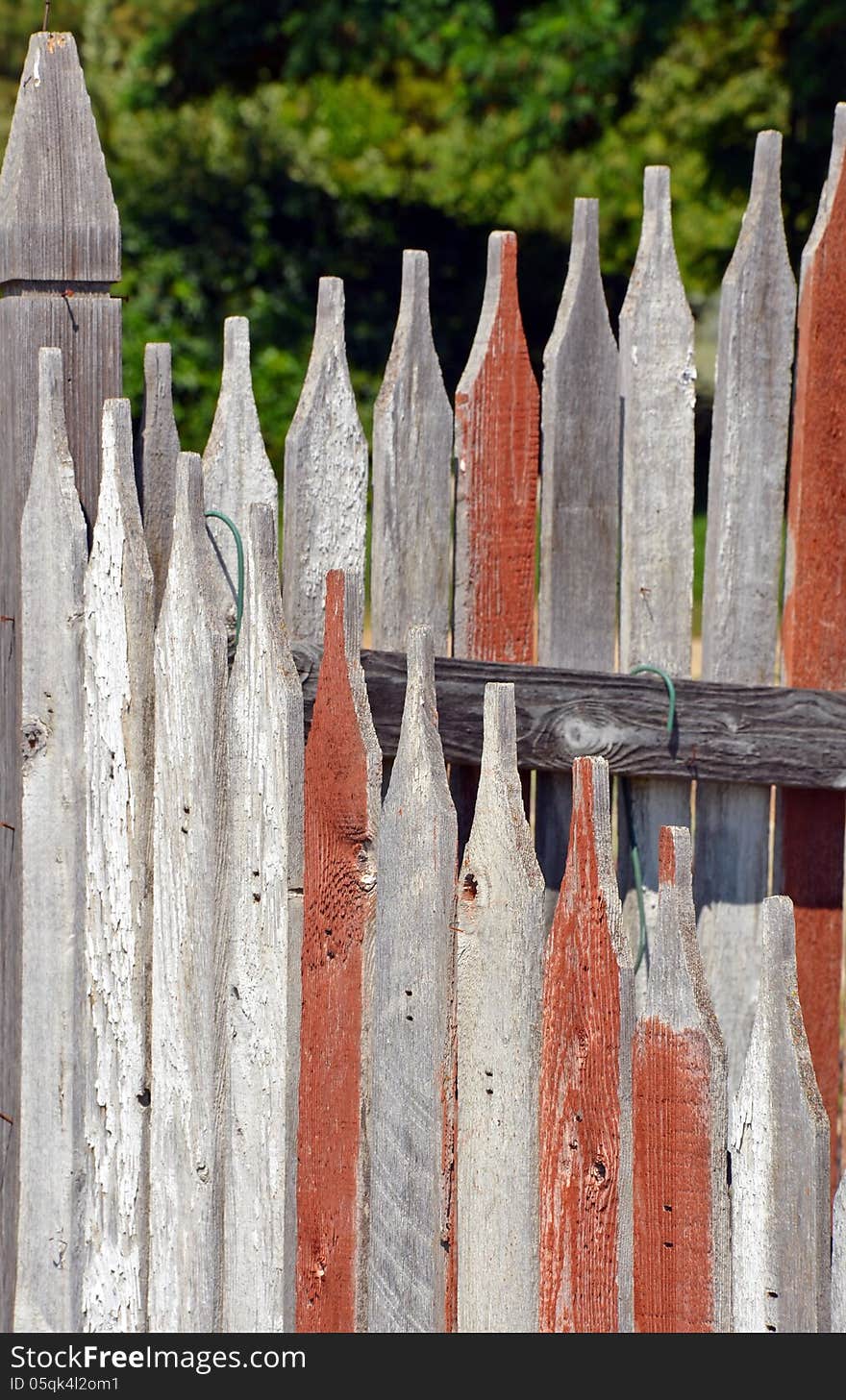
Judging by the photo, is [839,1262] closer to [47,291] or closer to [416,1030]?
[416,1030]

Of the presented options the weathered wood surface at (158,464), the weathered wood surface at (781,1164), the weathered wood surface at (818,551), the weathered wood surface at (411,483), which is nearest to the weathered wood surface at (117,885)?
the weathered wood surface at (158,464)

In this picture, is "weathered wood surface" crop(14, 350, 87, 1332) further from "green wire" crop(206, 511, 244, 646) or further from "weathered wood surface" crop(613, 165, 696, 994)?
"weathered wood surface" crop(613, 165, 696, 994)

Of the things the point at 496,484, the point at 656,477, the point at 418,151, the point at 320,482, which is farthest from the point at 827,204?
the point at 418,151

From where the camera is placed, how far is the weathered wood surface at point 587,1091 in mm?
1739

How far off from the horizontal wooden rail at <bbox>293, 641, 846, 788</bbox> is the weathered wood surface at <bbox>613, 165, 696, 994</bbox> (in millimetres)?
78

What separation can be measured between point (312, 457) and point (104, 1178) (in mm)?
1017

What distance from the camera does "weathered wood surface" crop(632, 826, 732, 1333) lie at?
1704 mm

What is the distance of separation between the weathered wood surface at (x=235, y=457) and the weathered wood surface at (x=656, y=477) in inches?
21.7

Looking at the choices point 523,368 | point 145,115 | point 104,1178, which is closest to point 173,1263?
point 104,1178

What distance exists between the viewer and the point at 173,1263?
6.85ft

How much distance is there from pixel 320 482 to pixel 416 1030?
0.84 meters

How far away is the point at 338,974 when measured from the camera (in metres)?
1.93
